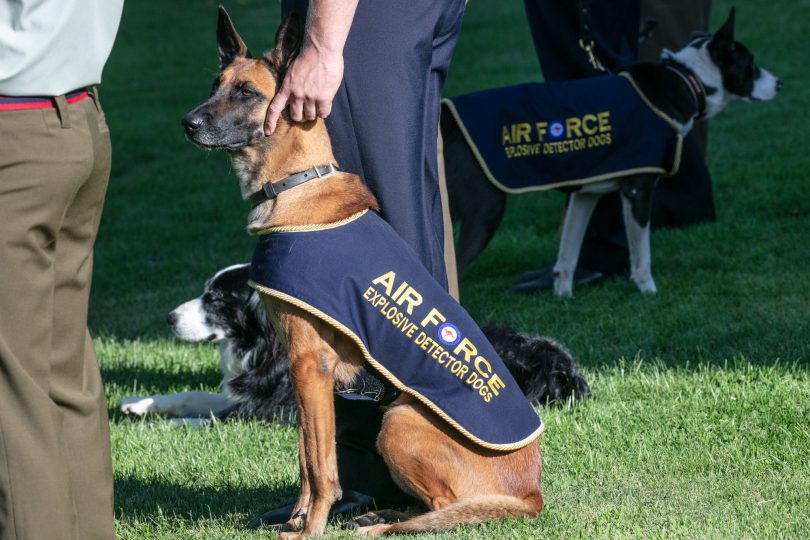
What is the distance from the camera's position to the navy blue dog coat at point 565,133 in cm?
647

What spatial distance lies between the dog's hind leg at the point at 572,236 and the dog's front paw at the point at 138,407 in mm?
2719

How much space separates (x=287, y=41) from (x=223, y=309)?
203 cm

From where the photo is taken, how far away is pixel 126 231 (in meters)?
9.61

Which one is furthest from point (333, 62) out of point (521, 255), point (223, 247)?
point (223, 247)

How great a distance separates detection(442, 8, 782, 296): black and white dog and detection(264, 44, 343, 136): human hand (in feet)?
11.0

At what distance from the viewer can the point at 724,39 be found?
23.3ft

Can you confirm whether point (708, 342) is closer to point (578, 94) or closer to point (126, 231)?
point (578, 94)

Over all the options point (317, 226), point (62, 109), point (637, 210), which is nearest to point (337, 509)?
point (317, 226)

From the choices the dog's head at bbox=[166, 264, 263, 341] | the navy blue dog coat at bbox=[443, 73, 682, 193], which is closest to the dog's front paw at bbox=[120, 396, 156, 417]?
the dog's head at bbox=[166, 264, 263, 341]

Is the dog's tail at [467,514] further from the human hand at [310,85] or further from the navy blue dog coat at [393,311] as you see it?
the human hand at [310,85]

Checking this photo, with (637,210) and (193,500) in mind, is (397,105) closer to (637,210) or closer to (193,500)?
(193,500)

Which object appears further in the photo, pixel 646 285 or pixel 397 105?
pixel 646 285

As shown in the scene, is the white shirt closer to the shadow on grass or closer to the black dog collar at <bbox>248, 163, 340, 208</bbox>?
the black dog collar at <bbox>248, 163, 340, 208</bbox>

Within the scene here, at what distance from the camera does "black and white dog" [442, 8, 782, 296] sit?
6.51 m
